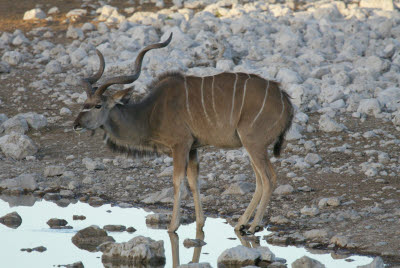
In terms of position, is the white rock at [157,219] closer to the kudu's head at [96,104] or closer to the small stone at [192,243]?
the small stone at [192,243]

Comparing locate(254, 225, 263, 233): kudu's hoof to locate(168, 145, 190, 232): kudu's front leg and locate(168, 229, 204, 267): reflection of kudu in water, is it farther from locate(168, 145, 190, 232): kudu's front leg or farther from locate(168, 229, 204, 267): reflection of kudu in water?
locate(168, 145, 190, 232): kudu's front leg

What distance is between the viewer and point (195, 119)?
6.63m

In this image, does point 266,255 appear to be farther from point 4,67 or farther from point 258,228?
point 4,67

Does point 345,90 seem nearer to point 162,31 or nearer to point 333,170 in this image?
point 333,170

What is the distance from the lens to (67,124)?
9.28 metres

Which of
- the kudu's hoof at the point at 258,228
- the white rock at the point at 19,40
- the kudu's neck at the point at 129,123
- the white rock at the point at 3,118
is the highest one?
the kudu's neck at the point at 129,123

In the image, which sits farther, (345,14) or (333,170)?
(345,14)

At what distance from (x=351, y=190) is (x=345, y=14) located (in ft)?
19.5

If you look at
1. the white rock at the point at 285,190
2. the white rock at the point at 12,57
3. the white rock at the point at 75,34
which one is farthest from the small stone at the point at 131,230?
the white rock at the point at 75,34

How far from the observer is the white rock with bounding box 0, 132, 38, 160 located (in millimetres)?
8367

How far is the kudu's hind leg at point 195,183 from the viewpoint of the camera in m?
6.59

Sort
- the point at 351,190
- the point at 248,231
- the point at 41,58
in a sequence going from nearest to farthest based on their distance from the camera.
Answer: the point at 248,231, the point at 351,190, the point at 41,58

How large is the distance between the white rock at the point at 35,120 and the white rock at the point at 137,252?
12.0 feet

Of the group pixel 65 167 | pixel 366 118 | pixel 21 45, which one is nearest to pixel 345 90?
pixel 366 118
